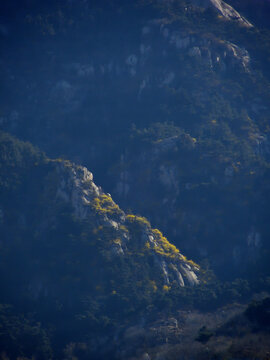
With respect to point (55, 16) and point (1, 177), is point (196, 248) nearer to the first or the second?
point (1, 177)

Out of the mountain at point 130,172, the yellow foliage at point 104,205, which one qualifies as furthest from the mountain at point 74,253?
the mountain at point 130,172

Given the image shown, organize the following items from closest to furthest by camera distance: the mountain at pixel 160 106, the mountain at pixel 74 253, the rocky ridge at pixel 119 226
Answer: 1. the mountain at pixel 74 253
2. the rocky ridge at pixel 119 226
3. the mountain at pixel 160 106

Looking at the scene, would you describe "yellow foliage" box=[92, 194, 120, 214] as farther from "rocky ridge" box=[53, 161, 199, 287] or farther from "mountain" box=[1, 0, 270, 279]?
"mountain" box=[1, 0, 270, 279]

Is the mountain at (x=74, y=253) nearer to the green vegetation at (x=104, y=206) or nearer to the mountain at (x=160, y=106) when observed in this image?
Answer: the green vegetation at (x=104, y=206)

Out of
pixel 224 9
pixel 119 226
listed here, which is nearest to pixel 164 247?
pixel 119 226

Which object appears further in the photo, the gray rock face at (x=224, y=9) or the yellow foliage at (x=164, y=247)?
the gray rock face at (x=224, y=9)

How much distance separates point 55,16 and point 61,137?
149 feet

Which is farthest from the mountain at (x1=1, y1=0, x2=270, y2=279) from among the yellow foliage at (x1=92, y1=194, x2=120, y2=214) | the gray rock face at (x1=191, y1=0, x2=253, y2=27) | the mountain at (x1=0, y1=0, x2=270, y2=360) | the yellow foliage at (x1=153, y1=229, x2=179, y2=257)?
the yellow foliage at (x1=92, y1=194, x2=120, y2=214)

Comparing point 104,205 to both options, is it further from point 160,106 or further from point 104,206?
point 160,106

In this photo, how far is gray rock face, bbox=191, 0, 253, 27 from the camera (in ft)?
528

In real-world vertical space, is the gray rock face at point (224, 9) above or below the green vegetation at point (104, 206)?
above

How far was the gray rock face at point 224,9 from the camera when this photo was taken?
161 m

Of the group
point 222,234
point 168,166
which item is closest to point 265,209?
point 222,234

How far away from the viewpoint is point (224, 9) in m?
165
